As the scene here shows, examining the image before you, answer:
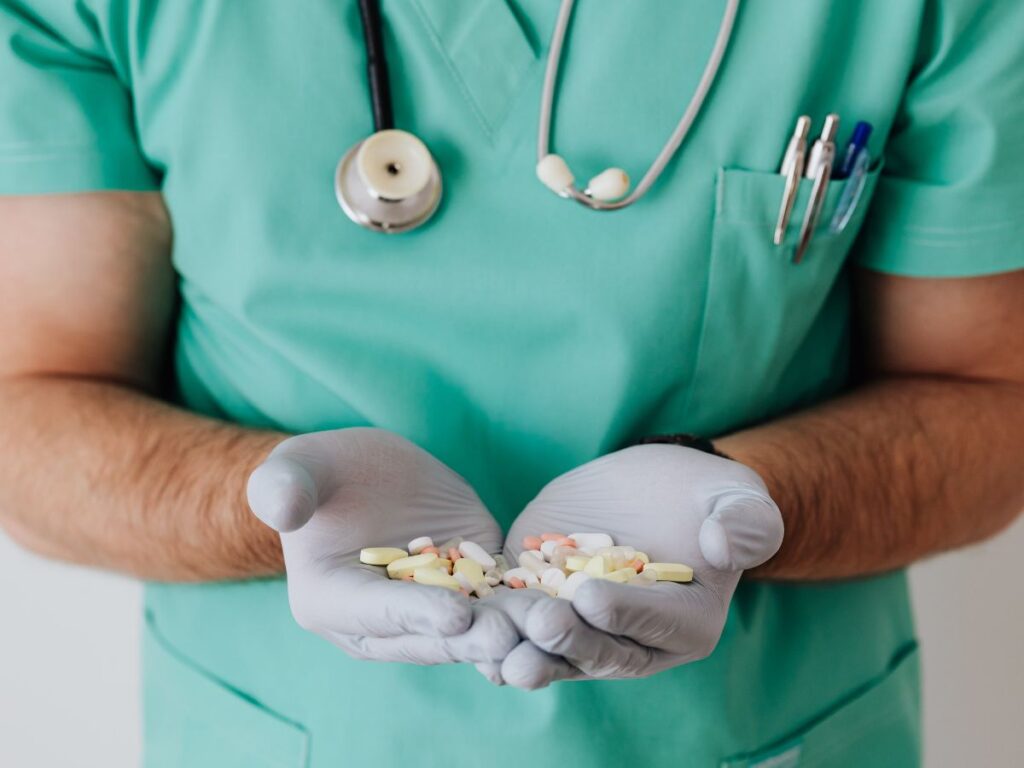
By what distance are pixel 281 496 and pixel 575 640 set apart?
0.59ft

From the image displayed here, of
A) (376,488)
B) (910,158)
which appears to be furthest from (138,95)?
(910,158)

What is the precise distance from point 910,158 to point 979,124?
0.21 ft

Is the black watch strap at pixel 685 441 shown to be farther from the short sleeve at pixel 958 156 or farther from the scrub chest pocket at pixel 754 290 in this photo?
the short sleeve at pixel 958 156

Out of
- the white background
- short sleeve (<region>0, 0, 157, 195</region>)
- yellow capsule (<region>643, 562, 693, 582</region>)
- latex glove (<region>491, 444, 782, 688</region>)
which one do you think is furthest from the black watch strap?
the white background

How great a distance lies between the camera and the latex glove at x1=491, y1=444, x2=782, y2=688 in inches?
21.5

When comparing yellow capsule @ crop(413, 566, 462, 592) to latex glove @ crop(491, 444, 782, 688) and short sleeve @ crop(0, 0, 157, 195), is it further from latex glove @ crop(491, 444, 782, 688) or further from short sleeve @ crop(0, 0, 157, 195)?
short sleeve @ crop(0, 0, 157, 195)

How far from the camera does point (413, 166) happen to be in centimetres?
74

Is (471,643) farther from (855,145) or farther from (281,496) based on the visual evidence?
(855,145)

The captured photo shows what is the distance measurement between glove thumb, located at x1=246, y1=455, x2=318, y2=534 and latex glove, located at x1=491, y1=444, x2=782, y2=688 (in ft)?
0.44

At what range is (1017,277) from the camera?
2.92ft

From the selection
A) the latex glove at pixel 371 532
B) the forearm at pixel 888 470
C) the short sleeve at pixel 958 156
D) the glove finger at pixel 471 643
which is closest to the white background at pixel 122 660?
the forearm at pixel 888 470

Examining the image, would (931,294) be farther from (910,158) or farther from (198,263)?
(198,263)

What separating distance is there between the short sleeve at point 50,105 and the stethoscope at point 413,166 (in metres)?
0.19

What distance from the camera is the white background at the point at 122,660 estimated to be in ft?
4.48
